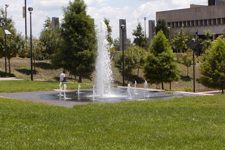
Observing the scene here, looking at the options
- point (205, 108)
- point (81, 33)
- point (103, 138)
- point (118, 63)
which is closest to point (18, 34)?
point (81, 33)

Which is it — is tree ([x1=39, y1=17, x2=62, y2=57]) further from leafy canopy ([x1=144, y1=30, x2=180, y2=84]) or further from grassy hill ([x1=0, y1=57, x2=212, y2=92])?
leafy canopy ([x1=144, y1=30, x2=180, y2=84])

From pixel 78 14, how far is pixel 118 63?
12.6m

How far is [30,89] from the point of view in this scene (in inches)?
766

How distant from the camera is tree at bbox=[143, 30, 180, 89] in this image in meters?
30.2

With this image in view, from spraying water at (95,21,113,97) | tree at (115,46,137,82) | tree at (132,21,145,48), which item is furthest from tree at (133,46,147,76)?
spraying water at (95,21,113,97)

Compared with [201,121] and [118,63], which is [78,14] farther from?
[201,121]

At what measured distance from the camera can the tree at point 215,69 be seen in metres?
28.0

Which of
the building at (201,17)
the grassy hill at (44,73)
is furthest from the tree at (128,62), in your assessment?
the building at (201,17)

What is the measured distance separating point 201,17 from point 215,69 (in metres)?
51.5

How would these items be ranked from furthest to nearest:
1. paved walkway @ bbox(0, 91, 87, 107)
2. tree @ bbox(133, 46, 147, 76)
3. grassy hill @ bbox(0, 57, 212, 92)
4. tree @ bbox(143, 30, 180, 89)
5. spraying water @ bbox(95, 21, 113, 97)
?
tree @ bbox(133, 46, 147, 76)
grassy hill @ bbox(0, 57, 212, 92)
tree @ bbox(143, 30, 180, 89)
spraying water @ bbox(95, 21, 113, 97)
paved walkway @ bbox(0, 91, 87, 107)

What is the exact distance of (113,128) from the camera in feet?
25.1

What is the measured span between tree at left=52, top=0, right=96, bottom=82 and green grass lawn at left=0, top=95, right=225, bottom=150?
2020cm

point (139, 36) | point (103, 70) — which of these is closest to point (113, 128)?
point (103, 70)

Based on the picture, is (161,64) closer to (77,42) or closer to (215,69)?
(215,69)
